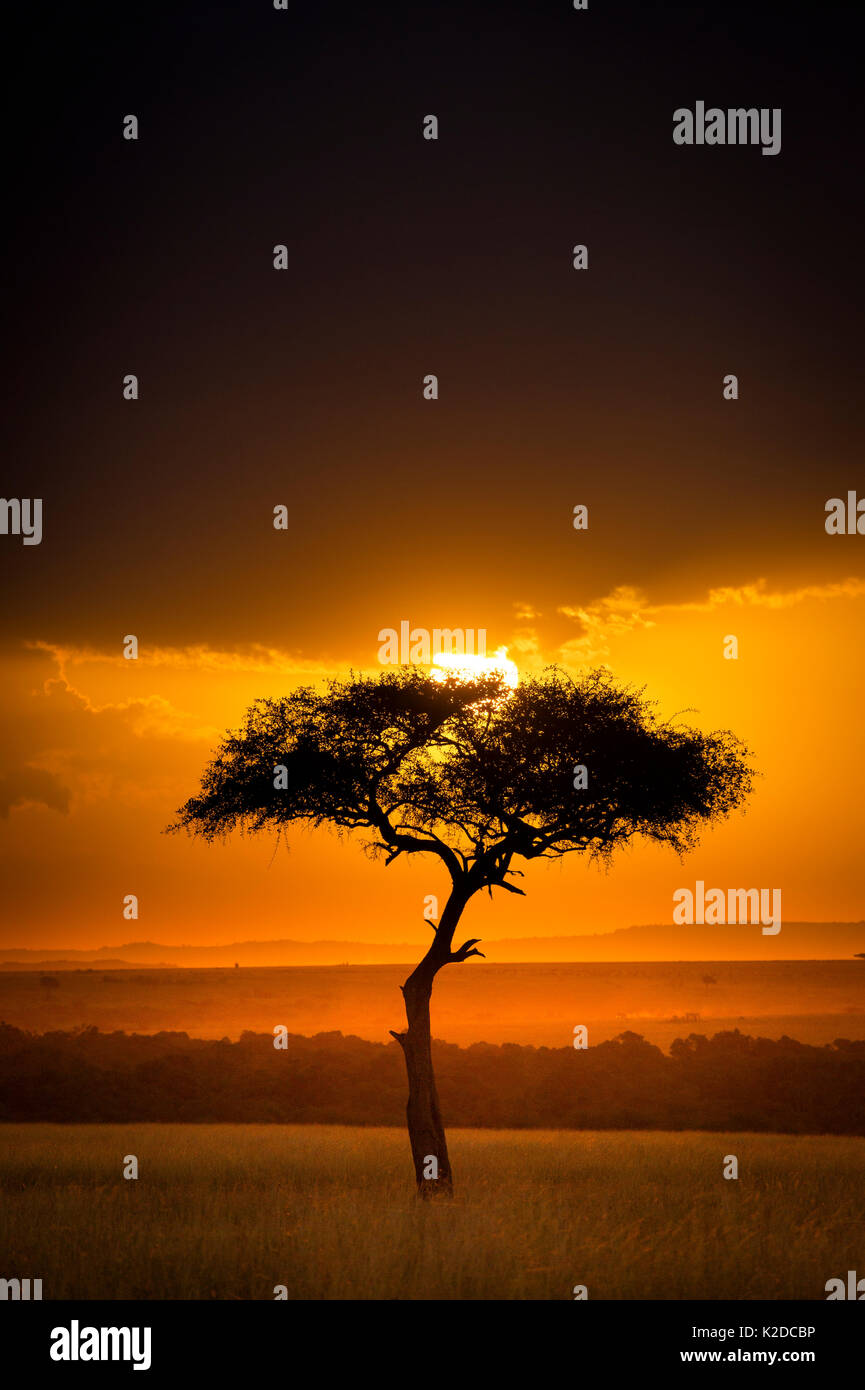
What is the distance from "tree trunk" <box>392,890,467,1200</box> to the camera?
84.5 feet

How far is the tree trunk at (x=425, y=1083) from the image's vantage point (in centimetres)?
2575

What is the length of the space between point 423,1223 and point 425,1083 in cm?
415

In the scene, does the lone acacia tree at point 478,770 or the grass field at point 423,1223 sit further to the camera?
the lone acacia tree at point 478,770

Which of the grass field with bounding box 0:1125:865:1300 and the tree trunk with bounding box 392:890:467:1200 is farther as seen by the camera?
the tree trunk with bounding box 392:890:467:1200

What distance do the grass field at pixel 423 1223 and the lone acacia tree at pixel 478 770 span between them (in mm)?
6252

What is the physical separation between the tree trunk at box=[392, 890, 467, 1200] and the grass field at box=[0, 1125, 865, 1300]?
663 mm

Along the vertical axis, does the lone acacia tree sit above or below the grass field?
above

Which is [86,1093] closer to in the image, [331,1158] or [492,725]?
[331,1158]

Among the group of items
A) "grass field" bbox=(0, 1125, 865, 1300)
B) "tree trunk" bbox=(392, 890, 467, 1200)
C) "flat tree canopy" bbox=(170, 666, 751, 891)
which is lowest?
"grass field" bbox=(0, 1125, 865, 1300)

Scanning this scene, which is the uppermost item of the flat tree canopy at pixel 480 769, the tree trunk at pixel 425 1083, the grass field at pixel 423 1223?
the flat tree canopy at pixel 480 769

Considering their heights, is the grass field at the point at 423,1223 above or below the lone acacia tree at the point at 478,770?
below

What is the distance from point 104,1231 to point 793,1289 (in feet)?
39.4

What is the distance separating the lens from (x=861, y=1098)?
50719 mm
